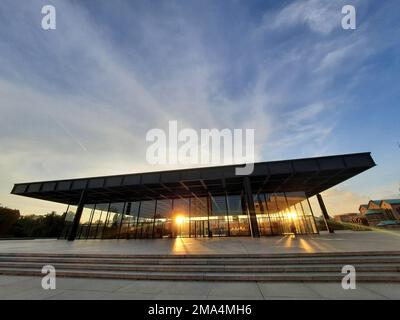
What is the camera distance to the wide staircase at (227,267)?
549 centimetres

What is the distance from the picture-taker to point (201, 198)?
2134 cm

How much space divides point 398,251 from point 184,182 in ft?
43.5

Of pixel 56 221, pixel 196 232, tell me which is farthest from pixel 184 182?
pixel 56 221

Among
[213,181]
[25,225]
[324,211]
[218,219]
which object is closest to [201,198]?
[218,219]

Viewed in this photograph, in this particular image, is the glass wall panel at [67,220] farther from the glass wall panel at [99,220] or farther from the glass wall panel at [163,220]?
the glass wall panel at [163,220]

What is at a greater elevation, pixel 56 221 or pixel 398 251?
pixel 56 221

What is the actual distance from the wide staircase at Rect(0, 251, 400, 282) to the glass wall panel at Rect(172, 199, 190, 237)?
12660 mm

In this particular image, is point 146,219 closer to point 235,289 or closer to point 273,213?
point 273,213

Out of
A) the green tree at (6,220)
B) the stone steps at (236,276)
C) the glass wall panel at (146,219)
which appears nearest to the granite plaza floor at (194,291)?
the stone steps at (236,276)

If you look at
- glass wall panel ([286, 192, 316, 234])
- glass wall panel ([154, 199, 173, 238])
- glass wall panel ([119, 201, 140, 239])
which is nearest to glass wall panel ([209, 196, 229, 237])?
glass wall panel ([154, 199, 173, 238])

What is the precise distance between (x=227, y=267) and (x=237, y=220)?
13476 mm

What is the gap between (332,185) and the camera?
726 inches
